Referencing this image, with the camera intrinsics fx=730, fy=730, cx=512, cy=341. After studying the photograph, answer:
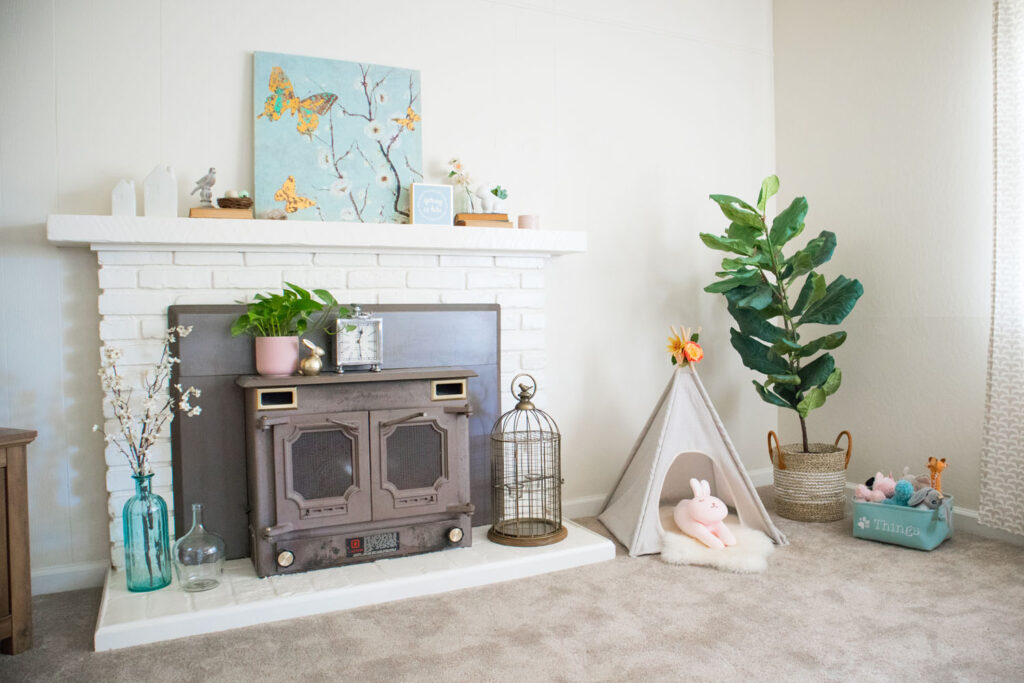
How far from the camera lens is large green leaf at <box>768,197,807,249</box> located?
10.7 ft

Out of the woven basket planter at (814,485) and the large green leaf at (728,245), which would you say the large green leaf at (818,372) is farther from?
the large green leaf at (728,245)

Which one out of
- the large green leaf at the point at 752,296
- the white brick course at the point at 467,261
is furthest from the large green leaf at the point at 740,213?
the white brick course at the point at 467,261

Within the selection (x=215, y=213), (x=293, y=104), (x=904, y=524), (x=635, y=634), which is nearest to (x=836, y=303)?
(x=904, y=524)

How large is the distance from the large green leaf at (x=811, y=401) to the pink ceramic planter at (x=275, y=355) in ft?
7.43

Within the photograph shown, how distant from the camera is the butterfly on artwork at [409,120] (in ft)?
10.3

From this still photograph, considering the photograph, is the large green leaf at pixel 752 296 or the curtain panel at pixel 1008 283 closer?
the curtain panel at pixel 1008 283

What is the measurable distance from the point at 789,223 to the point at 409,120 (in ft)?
5.71

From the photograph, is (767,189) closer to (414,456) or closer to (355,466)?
(414,456)

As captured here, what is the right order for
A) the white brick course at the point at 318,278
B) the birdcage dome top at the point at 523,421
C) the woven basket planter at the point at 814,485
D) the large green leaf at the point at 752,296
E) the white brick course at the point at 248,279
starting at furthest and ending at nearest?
the woven basket planter at the point at 814,485 < the large green leaf at the point at 752,296 < the birdcage dome top at the point at 523,421 < the white brick course at the point at 318,278 < the white brick course at the point at 248,279

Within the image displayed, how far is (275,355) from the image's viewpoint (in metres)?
2.69

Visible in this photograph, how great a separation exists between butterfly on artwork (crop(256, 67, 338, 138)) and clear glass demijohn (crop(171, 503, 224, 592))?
60.2 inches

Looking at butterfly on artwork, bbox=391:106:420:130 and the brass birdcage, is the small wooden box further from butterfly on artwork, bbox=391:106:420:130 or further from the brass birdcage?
the brass birdcage

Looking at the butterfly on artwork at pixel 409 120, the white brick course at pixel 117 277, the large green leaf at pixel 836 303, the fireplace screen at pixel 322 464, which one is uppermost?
the butterfly on artwork at pixel 409 120

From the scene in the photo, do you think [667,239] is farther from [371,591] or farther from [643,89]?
[371,591]
